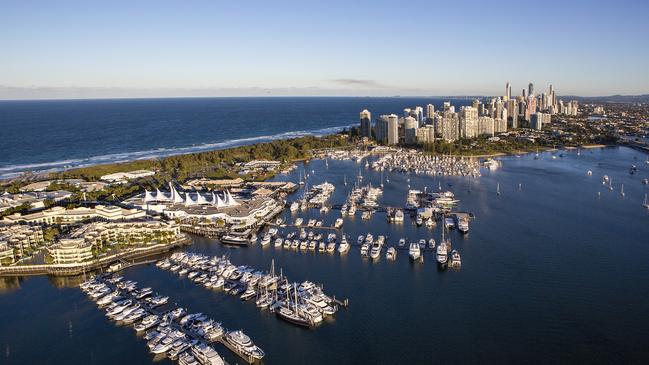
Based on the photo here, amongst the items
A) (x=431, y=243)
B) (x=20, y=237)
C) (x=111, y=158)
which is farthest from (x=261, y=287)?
(x=111, y=158)

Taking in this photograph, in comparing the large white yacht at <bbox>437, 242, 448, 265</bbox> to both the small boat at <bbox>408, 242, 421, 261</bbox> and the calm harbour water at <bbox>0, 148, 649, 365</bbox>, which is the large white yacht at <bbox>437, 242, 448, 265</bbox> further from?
the small boat at <bbox>408, 242, 421, 261</bbox>

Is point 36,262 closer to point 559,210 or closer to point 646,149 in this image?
point 559,210

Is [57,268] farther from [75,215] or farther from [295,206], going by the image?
[295,206]

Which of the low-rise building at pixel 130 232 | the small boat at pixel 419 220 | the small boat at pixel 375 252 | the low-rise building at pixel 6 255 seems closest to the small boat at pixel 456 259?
the small boat at pixel 375 252

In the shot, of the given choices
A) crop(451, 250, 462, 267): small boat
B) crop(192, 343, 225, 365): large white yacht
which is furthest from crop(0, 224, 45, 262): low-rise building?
crop(451, 250, 462, 267): small boat

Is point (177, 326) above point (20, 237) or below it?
below

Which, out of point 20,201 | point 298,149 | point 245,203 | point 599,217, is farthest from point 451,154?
point 20,201

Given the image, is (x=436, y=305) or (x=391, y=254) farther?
(x=391, y=254)

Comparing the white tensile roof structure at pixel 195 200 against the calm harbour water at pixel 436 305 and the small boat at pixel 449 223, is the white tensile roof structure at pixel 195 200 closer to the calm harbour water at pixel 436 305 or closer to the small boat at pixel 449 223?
the calm harbour water at pixel 436 305
